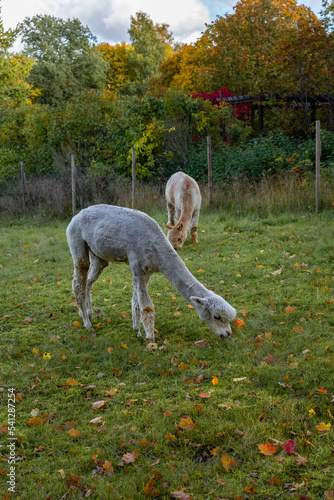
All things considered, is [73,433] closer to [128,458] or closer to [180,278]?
[128,458]

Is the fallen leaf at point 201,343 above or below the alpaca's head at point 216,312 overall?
below

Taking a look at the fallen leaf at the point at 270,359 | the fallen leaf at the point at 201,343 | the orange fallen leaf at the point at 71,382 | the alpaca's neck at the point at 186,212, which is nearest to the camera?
the orange fallen leaf at the point at 71,382

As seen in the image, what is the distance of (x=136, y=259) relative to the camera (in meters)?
5.57

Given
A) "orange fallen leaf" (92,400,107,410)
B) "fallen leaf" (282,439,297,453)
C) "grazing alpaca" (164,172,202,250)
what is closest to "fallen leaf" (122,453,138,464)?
"orange fallen leaf" (92,400,107,410)

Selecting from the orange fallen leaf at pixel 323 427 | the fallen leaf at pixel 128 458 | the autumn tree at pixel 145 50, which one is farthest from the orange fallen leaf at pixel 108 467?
the autumn tree at pixel 145 50

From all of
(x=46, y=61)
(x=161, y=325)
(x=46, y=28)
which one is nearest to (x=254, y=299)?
(x=161, y=325)

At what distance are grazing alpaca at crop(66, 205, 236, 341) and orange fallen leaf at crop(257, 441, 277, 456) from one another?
175 centimetres

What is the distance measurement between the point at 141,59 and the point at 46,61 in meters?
9.47

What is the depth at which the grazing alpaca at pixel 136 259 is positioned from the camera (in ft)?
16.4

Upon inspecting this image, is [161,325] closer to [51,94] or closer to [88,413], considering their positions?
[88,413]

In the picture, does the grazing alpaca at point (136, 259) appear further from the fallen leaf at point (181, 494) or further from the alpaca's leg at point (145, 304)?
the fallen leaf at point (181, 494)

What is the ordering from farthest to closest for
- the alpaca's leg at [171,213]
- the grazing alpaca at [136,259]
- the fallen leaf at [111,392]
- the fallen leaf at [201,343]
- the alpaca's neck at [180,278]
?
the alpaca's leg at [171,213] < the fallen leaf at [201,343] < the alpaca's neck at [180,278] < the grazing alpaca at [136,259] < the fallen leaf at [111,392]

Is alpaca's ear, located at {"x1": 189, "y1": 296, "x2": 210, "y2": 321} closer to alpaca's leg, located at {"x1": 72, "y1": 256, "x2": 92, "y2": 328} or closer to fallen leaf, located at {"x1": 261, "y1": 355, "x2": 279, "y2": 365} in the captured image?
fallen leaf, located at {"x1": 261, "y1": 355, "x2": 279, "y2": 365}

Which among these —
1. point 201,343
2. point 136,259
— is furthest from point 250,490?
point 136,259
